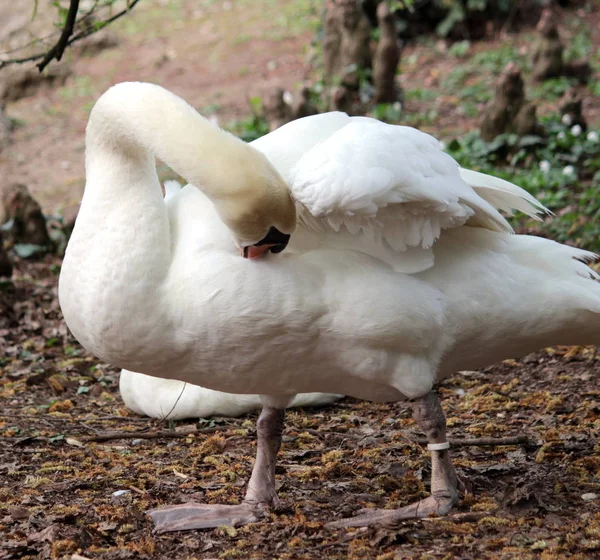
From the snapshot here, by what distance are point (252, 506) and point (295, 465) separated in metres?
0.66

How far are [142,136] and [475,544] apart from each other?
80.1 inches

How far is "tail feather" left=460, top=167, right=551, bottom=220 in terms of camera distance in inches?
163

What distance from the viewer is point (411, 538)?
3734 millimetres

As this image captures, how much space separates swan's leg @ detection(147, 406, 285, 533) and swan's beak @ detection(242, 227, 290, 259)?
1.03 m

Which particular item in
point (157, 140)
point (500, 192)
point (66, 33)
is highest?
point (66, 33)

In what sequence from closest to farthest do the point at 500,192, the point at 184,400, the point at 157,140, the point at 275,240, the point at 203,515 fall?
1. the point at 275,240
2. the point at 157,140
3. the point at 203,515
4. the point at 500,192
5. the point at 184,400

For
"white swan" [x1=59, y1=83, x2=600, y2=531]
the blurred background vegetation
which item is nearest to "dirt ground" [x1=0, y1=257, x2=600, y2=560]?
"white swan" [x1=59, y1=83, x2=600, y2=531]

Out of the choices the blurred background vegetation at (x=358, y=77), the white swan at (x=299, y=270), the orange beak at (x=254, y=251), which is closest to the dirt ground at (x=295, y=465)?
the white swan at (x=299, y=270)

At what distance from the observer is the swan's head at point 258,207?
341 centimetres

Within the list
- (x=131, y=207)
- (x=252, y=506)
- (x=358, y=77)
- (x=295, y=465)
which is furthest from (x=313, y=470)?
(x=358, y=77)

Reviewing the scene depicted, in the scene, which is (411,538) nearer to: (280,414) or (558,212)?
(280,414)

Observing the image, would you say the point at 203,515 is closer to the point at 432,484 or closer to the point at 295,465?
the point at 295,465

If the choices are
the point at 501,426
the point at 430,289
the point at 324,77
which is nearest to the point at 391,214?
the point at 430,289

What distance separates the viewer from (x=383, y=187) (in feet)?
11.1
